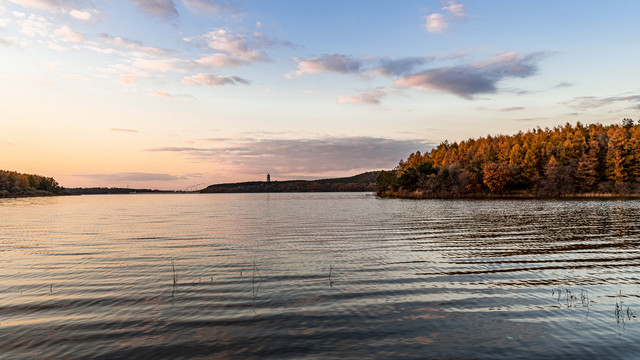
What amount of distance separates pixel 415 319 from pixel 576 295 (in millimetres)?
8238

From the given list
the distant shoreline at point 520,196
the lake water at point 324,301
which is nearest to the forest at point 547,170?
the distant shoreline at point 520,196

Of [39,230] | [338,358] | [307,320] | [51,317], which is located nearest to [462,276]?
[307,320]

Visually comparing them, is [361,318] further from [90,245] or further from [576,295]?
[90,245]

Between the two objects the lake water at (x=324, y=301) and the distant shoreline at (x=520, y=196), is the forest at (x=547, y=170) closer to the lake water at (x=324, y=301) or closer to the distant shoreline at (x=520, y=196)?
the distant shoreline at (x=520, y=196)

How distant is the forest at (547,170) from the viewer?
136 metres

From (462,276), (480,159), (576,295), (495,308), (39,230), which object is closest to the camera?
(495,308)

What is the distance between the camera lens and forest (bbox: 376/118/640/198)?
448 feet

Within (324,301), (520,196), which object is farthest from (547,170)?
(324,301)

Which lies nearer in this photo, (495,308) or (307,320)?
(307,320)

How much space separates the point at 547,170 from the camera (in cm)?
14150

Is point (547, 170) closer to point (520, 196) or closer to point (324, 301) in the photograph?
point (520, 196)

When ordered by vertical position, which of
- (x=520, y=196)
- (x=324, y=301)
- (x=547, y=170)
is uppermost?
(x=547, y=170)

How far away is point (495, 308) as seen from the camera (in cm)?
1381

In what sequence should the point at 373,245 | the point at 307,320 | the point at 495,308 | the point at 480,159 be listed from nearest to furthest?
1. the point at 307,320
2. the point at 495,308
3. the point at 373,245
4. the point at 480,159
